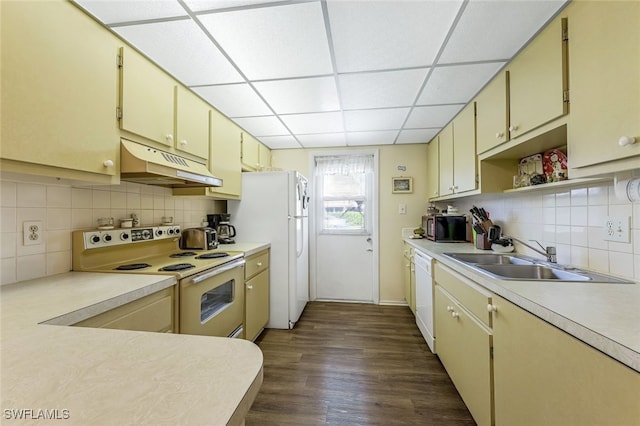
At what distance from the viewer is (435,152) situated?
10.1 feet

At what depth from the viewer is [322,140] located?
328cm

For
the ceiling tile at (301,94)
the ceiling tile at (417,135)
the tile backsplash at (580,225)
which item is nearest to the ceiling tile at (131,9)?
the ceiling tile at (301,94)

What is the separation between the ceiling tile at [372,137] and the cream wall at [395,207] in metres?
0.17

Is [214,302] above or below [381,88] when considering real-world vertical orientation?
below

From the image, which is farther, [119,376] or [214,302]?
[214,302]

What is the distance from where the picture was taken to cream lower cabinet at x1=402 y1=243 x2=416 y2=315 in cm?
286

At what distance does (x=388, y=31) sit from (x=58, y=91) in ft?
5.15

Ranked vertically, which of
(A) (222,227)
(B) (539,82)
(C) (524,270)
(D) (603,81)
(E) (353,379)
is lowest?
(E) (353,379)

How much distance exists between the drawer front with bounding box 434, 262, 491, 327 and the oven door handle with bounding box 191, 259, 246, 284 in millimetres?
1570

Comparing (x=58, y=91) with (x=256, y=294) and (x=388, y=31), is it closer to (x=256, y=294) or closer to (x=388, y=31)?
(x=388, y=31)

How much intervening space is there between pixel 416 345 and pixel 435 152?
6.95 ft

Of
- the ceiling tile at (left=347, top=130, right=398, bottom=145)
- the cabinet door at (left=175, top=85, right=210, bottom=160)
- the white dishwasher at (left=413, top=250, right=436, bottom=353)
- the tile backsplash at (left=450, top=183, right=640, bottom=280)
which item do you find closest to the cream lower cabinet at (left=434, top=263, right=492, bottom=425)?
the white dishwasher at (left=413, top=250, right=436, bottom=353)

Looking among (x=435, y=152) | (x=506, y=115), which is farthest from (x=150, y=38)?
(x=435, y=152)

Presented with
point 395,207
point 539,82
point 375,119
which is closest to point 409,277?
point 395,207
